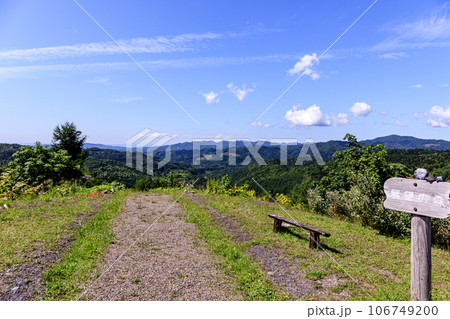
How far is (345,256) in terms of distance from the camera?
241 inches

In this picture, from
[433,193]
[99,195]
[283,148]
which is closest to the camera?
[433,193]

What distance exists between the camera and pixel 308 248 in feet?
21.3

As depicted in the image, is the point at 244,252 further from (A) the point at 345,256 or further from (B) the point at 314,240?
(A) the point at 345,256

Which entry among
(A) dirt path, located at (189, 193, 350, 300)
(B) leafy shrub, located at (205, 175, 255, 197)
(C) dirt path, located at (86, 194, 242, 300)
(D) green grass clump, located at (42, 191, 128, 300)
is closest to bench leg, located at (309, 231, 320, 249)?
(A) dirt path, located at (189, 193, 350, 300)

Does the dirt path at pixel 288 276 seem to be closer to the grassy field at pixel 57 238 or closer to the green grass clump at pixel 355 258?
the green grass clump at pixel 355 258

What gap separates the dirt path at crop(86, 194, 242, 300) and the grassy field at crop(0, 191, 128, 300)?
37 centimetres

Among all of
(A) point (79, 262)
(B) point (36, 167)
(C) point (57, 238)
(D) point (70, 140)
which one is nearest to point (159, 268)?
(A) point (79, 262)

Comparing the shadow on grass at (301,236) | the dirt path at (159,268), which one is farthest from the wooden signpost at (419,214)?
the dirt path at (159,268)

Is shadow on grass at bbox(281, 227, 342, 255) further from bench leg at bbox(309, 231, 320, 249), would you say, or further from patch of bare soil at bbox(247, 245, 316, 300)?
patch of bare soil at bbox(247, 245, 316, 300)

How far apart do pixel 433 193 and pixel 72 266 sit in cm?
616

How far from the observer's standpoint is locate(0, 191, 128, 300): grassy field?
457 centimetres

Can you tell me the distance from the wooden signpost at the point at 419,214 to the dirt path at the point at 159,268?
2.70 meters
